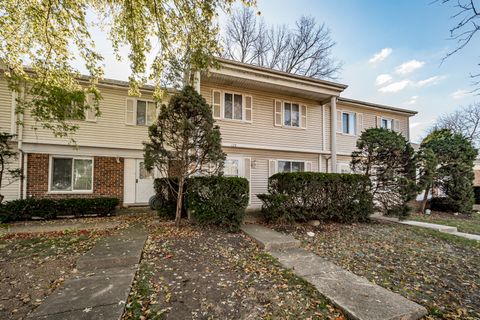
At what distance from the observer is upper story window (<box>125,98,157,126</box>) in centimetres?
1031

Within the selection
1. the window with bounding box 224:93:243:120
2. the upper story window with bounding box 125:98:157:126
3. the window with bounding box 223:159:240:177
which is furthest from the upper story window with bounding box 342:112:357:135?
the upper story window with bounding box 125:98:157:126

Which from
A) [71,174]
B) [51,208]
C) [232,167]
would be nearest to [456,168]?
[232,167]

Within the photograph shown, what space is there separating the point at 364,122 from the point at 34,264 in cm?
1359

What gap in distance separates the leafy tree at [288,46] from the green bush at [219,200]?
49.3 feet

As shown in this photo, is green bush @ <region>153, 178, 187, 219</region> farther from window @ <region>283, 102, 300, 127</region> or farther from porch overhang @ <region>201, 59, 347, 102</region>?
window @ <region>283, 102, 300, 127</region>

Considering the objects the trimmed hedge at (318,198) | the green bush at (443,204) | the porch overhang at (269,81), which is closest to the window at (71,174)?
the porch overhang at (269,81)

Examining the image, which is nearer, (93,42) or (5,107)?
(93,42)

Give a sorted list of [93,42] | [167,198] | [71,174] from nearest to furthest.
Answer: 1. [93,42]
2. [167,198]
3. [71,174]

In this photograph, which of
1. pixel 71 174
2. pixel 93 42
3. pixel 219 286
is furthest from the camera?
pixel 71 174

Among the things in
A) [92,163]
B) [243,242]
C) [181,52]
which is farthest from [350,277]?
[92,163]

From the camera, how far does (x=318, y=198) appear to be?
6852 mm

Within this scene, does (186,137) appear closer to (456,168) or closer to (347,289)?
→ (347,289)

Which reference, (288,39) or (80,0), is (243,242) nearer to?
(80,0)

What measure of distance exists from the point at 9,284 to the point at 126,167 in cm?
758
